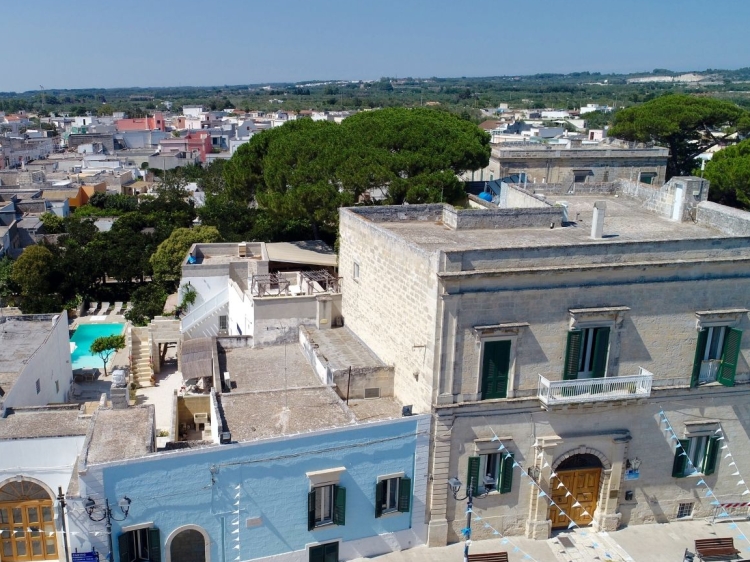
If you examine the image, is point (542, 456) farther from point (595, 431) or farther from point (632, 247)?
point (632, 247)

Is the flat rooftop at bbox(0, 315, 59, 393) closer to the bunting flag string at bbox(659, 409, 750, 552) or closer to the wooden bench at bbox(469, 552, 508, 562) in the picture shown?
the wooden bench at bbox(469, 552, 508, 562)

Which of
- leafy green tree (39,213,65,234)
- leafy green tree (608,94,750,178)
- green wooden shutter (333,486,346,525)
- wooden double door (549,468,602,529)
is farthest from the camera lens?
leafy green tree (39,213,65,234)

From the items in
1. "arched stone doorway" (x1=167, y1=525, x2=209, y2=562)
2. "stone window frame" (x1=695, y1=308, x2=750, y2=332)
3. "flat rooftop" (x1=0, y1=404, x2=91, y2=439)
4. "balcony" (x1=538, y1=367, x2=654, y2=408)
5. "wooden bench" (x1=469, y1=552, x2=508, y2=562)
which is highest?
"stone window frame" (x1=695, y1=308, x2=750, y2=332)

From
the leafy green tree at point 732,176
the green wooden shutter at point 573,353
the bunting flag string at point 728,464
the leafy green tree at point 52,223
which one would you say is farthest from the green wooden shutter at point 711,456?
the leafy green tree at point 52,223

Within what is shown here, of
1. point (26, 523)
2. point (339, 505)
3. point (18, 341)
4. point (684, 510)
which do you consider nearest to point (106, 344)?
point (18, 341)

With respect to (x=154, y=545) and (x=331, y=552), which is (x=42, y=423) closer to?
(x=154, y=545)

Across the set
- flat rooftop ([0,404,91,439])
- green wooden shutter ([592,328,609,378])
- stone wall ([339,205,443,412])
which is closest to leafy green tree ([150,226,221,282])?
stone wall ([339,205,443,412])

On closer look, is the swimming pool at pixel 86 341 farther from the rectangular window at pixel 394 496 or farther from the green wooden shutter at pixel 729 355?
the green wooden shutter at pixel 729 355
